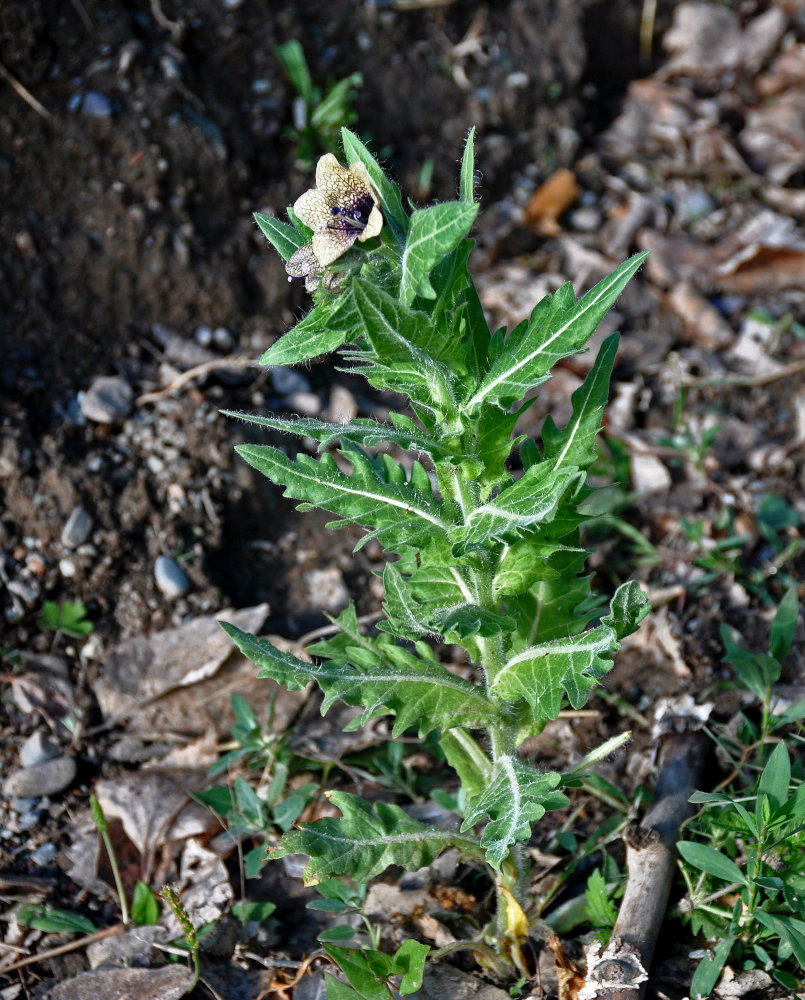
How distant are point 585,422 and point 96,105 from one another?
123 inches

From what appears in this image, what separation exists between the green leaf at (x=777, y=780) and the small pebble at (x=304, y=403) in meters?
2.43

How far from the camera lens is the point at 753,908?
7.67ft

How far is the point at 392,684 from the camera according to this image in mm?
2328

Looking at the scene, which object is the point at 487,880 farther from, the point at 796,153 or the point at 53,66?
the point at 796,153

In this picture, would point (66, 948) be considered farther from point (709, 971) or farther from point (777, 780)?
point (777, 780)

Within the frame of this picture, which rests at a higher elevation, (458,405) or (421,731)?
(458,405)

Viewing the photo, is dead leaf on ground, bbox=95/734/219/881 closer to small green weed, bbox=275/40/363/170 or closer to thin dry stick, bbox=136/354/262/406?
thin dry stick, bbox=136/354/262/406

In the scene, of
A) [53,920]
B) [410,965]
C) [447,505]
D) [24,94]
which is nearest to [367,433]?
[447,505]

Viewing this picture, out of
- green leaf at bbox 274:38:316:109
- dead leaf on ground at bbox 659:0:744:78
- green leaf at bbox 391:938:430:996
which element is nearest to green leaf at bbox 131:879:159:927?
green leaf at bbox 391:938:430:996

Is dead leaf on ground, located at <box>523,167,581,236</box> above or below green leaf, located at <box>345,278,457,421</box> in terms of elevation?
below

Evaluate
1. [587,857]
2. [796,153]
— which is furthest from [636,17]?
[587,857]

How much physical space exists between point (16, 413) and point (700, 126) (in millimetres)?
3986

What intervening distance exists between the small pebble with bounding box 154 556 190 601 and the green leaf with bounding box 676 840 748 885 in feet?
6.56

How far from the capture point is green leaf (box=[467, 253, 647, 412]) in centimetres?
202
